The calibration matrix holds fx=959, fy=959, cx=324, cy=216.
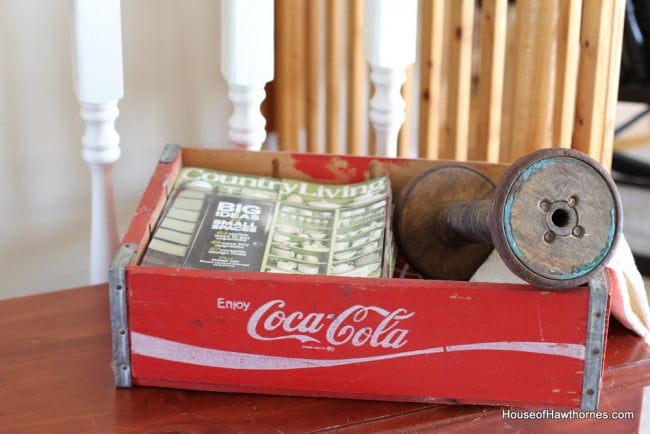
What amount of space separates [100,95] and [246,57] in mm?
191

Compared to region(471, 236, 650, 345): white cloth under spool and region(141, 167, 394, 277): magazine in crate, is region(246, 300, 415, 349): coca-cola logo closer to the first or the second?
region(141, 167, 394, 277): magazine in crate

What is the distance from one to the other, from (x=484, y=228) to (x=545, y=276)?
0.43 ft

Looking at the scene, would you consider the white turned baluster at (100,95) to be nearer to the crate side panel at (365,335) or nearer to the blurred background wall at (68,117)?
the blurred background wall at (68,117)

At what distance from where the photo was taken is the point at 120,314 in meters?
0.93

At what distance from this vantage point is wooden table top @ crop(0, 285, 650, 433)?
0.93 metres

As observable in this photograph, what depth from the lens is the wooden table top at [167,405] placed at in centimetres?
93

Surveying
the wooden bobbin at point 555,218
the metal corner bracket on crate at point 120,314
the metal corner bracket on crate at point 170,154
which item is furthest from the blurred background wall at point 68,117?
the wooden bobbin at point 555,218

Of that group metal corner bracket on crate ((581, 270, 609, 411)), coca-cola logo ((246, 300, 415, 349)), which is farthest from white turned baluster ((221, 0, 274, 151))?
metal corner bracket on crate ((581, 270, 609, 411))

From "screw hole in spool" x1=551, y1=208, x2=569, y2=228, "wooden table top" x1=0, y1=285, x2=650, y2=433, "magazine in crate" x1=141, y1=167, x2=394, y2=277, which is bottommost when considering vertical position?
"wooden table top" x1=0, y1=285, x2=650, y2=433

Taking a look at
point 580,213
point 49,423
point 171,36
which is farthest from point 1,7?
point 580,213

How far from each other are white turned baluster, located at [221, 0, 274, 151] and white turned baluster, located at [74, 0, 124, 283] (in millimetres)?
138

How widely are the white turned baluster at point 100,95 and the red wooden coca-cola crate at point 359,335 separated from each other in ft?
1.02

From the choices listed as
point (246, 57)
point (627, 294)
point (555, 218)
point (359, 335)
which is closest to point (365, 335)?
point (359, 335)

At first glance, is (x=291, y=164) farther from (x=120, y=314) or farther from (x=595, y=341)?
(x=595, y=341)
